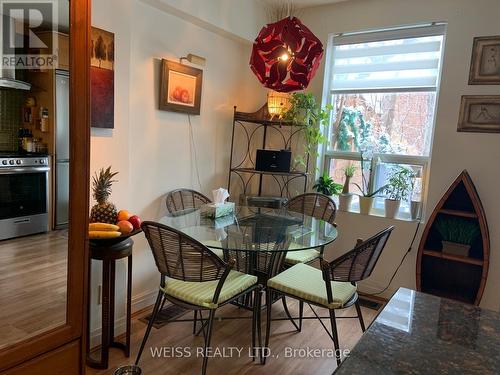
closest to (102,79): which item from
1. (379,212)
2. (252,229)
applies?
(252,229)

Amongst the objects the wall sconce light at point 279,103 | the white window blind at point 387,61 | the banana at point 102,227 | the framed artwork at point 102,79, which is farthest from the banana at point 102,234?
the white window blind at point 387,61

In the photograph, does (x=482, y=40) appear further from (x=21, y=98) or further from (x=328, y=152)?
(x=21, y=98)

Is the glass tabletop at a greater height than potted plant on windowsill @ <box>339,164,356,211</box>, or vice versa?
potted plant on windowsill @ <box>339,164,356,211</box>

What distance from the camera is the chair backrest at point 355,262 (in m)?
2.00

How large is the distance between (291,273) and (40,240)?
1481 mm

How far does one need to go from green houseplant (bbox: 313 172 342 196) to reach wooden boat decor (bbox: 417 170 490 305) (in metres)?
0.84

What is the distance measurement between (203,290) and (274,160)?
1.53 metres

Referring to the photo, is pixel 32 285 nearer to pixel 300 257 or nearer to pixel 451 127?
pixel 300 257

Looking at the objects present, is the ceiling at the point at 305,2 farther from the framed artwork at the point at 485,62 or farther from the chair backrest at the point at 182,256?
the chair backrest at the point at 182,256

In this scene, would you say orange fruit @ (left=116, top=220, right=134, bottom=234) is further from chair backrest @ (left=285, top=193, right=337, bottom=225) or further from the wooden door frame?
chair backrest @ (left=285, top=193, right=337, bottom=225)

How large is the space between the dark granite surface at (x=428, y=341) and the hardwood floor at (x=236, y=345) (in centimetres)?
143

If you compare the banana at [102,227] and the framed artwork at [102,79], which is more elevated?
the framed artwork at [102,79]

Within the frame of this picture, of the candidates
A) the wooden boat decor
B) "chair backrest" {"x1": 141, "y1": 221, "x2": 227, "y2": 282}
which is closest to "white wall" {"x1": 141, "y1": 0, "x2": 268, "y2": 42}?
"chair backrest" {"x1": 141, "y1": 221, "x2": 227, "y2": 282}

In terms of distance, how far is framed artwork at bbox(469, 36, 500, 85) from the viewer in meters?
2.73
